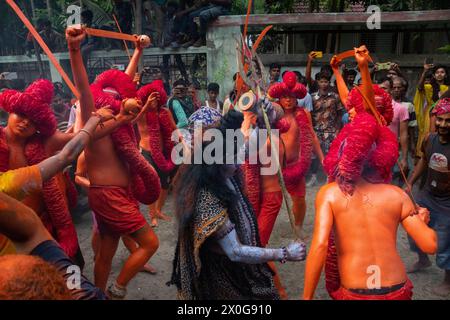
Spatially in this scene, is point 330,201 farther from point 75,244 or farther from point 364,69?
point 75,244

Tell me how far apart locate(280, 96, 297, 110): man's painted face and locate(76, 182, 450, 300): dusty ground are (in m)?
1.54

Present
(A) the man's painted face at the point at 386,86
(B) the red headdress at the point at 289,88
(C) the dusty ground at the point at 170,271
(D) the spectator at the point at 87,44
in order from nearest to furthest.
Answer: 1. (C) the dusty ground at the point at 170,271
2. (B) the red headdress at the point at 289,88
3. (A) the man's painted face at the point at 386,86
4. (D) the spectator at the point at 87,44

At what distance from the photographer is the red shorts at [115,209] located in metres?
3.20

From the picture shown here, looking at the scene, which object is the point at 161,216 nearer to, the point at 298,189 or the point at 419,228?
the point at 298,189

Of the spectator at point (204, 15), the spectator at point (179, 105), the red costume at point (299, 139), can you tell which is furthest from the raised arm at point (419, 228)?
the spectator at point (204, 15)

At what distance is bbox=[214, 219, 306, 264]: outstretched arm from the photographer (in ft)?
6.87

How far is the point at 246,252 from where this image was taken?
209 centimetres

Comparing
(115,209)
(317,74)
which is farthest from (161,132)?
(317,74)

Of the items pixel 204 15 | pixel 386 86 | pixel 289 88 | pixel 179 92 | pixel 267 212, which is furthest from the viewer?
pixel 204 15

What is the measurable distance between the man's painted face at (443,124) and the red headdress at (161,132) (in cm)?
304

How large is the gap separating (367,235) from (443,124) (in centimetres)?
183

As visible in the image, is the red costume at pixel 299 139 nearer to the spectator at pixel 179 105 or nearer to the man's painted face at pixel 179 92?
the spectator at pixel 179 105

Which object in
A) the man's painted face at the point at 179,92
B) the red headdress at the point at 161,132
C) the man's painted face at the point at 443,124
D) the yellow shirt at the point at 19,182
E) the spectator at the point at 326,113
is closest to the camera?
the yellow shirt at the point at 19,182

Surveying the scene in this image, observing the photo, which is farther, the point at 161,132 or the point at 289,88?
the point at 161,132
